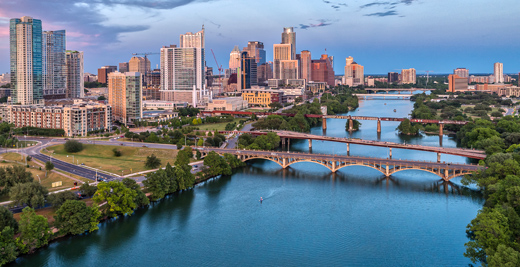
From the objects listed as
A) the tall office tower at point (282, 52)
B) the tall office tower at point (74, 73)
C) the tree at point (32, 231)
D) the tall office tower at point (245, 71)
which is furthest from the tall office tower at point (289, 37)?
the tree at point (32, 231)

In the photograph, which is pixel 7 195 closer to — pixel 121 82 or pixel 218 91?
pixel 121 82

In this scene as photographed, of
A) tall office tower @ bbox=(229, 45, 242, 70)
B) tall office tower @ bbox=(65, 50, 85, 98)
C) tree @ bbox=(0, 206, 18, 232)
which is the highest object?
tall office tower @ bbox=(229, 45, 242, 70)

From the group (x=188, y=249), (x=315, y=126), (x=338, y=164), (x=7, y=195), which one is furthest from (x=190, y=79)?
(x=188, y=249)

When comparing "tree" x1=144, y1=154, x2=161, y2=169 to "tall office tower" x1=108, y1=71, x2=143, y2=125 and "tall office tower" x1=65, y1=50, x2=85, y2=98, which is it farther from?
"tall office tower" x1=65, y1=50, x2=85, y2=98

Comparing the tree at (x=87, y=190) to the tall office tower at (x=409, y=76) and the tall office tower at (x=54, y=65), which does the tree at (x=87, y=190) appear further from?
the tall office tower at (x=409, y=76)

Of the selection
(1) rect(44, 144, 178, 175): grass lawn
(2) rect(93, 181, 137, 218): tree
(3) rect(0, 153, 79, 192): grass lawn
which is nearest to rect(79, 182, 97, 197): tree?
(2) rect(93, 181, 137, 218): tree

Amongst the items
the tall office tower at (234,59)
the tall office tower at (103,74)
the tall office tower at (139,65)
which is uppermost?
the tall office tower at (234,59)

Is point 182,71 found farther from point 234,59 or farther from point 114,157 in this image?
point 234,59
